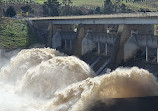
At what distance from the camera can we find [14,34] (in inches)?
4294

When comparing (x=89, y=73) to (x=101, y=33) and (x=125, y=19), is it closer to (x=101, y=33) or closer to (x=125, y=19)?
(x=125, y=19)

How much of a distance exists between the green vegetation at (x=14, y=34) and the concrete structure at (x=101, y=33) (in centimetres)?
415

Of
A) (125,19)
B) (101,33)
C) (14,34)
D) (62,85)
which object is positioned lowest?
(62,85)

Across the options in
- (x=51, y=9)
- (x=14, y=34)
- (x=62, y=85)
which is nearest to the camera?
(x=62, y=85)

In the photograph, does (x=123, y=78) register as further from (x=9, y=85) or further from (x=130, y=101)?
(x=9, y=85)

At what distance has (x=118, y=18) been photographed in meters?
68.9

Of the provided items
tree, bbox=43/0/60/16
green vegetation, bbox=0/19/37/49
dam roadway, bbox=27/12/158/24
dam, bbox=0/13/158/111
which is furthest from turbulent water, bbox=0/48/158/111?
tree, bbox=43/0/60/16

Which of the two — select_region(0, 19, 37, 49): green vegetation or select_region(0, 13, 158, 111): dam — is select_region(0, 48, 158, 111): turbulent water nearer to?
select_region(0, 13, 158, 111): dam

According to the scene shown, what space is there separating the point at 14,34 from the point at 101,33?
137 ft

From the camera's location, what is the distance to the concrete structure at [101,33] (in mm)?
64562

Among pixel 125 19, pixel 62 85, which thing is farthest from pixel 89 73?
pixel 125 19

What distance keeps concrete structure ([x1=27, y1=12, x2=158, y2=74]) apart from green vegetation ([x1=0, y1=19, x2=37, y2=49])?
163 inches

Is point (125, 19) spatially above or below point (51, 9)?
below

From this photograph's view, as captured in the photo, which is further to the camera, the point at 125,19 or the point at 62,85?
the point at 125,19
